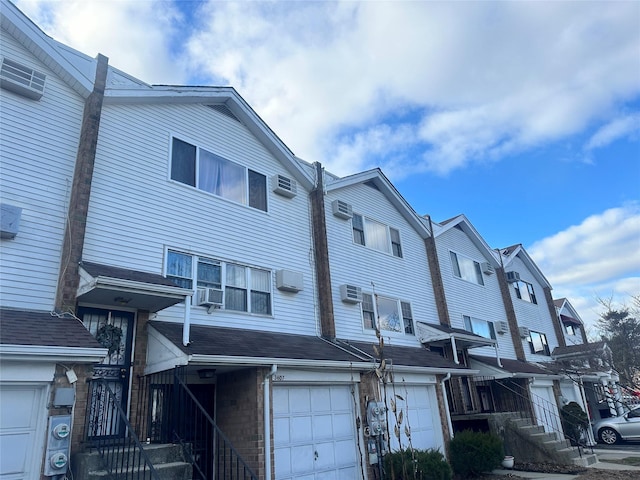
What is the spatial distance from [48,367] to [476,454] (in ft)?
34.0

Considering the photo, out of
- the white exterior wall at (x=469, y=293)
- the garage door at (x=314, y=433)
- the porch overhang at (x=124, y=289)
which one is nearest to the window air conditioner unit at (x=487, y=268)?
the white exterior wall at (x=469, y=293)

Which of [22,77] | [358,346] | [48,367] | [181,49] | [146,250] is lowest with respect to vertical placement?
[48,367]

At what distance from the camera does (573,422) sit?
59.5 ft

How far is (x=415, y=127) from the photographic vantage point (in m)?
16.6

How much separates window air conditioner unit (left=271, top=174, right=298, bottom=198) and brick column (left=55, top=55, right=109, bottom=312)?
487 centimetres

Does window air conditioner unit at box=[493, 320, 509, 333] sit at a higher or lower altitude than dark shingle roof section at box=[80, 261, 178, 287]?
higher

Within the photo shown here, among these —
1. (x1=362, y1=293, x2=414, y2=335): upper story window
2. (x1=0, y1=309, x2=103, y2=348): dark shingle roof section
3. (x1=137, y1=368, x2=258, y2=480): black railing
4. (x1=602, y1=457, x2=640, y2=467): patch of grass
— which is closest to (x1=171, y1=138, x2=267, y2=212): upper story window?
(x1=0, y1=309, x2=103, y2=348): dark shingle roof section

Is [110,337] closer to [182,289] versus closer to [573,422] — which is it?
[182,289]

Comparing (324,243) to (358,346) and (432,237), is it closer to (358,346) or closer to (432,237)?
(358,346)

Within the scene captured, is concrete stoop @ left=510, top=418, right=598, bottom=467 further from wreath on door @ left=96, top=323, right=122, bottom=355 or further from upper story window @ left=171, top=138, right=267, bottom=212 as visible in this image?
wreath on door @ left=96, top=323, right=122, bottom=355

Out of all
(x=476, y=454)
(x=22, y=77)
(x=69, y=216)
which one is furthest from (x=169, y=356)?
(x=476, y=454)

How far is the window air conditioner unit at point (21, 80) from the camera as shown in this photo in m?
8.39

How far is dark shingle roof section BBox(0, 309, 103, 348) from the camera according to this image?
6.20 m

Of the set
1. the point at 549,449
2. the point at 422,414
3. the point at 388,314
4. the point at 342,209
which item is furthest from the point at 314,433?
the point at 549,449
